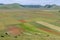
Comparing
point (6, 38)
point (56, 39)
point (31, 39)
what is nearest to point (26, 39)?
point (31, 39)

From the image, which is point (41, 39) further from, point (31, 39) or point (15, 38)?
point (15, 38)

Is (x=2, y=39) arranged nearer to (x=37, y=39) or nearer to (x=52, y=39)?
(x=37, y=39)

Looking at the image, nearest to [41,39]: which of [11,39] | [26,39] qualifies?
[26,39]

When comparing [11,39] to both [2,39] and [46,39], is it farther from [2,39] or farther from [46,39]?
[46,39]

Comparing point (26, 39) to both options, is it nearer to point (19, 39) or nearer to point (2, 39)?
point (19, 39)

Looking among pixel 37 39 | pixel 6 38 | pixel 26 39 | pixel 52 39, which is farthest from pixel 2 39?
pixel 52 39

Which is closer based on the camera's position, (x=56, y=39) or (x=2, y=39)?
(x=2, y=39)
